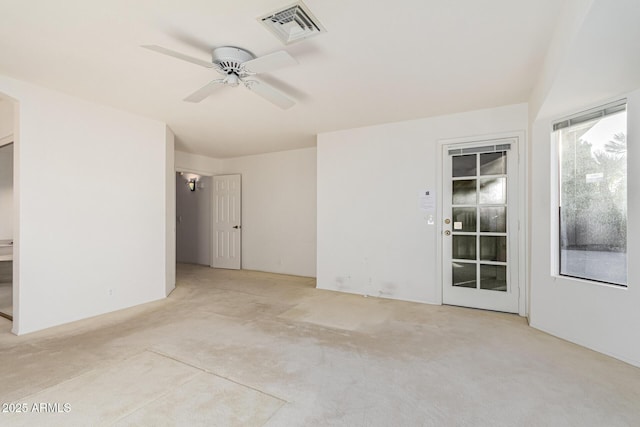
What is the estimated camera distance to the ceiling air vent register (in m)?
1.90

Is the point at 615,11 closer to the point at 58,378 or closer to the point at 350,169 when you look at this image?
the point at 350,169

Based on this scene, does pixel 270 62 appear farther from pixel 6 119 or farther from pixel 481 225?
pixel 6 119

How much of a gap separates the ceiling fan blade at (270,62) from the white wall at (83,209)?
2422mm

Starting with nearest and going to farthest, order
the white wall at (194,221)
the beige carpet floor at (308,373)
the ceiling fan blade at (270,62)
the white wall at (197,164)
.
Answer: the beige carpet floor at (308,373), the ceiling fan blade at (270,62), the white wall at (197,164), the white wall at (194,221)

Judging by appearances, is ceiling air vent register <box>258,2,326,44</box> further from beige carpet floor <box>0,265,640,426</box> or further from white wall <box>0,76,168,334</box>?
white wall <box>0,76,168,334</box>

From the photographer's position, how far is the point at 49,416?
1.81 m

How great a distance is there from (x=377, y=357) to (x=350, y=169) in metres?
2.86

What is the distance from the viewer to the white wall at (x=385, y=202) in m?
4.13

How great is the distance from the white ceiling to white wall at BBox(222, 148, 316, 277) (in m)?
2.12

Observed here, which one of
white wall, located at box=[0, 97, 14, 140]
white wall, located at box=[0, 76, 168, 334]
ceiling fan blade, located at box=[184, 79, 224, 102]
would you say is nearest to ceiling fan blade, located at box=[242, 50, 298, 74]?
ceiling fan blade, located at box=[184, 79, 224, 102]

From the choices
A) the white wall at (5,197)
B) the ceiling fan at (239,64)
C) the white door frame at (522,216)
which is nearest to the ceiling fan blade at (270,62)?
the ceiling fan at (239,64)

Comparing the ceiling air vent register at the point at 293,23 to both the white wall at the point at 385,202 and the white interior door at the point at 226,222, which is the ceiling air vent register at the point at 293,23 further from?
the white interior door at the point at 226,222

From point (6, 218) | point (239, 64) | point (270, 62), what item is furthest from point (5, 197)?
point (270, 62)

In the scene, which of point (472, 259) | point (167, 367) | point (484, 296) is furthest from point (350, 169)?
point (167, 367)
